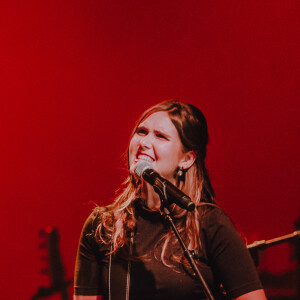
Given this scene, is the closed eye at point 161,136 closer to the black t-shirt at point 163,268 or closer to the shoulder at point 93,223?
the black t-shirt at point 163,268

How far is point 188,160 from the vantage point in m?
1.81

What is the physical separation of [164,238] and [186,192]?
28 cm

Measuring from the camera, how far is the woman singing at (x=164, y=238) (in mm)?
1493

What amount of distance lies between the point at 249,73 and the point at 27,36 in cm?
160

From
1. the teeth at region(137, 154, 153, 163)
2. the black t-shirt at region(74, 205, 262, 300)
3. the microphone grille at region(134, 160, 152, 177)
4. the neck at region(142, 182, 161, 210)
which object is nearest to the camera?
the microphone grille at region(134, 160, 152, 177)

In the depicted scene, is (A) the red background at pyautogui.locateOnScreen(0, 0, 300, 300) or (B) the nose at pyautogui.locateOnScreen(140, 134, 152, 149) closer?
(B) the nose at pyautogui.locateOnScreen(140, 134, 152, 149)

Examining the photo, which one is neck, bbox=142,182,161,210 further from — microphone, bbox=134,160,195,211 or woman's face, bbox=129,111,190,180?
microphone, bbox=134,160,195,211

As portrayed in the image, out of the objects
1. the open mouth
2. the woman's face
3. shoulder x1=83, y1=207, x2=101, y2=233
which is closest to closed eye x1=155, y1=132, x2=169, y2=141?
the woman's face

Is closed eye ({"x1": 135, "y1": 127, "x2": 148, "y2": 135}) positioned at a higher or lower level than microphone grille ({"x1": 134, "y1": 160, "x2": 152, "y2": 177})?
higher

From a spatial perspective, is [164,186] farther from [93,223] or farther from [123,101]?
[123,101]

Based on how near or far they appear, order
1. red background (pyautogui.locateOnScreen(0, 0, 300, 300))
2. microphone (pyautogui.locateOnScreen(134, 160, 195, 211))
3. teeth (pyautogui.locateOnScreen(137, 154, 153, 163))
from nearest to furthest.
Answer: microphone (pyautogui.locateOnScreen(134, 160, 195, 211)) → teeth (pyautogui.locateOnScreen(137, 154, 153, 163)) → red background (pyautogui.locateOnScreen(0, 0, 300, 300))

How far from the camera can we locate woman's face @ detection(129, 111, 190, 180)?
1.65 metres

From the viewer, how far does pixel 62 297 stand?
2.55 metres

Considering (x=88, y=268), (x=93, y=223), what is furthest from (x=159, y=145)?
(x=88, y=268)
